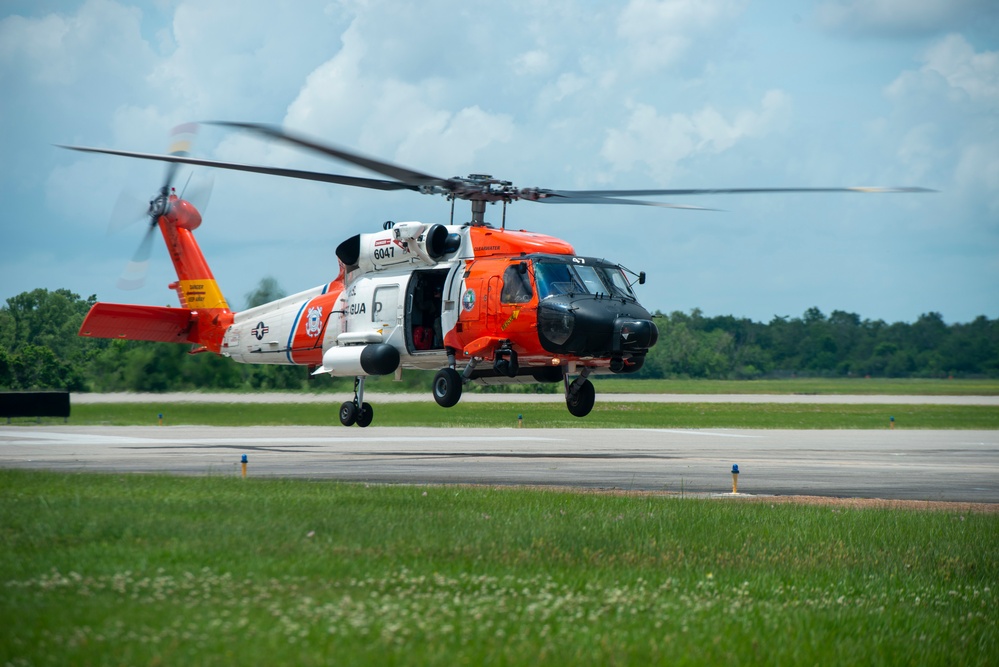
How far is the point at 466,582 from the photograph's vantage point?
27.9ft

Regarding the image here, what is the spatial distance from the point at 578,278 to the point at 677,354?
69604mm

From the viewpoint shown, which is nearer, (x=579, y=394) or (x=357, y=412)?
(x=579, y=394)

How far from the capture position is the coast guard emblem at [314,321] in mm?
25875

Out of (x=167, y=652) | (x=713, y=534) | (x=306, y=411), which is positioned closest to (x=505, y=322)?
(x=713, y=534)

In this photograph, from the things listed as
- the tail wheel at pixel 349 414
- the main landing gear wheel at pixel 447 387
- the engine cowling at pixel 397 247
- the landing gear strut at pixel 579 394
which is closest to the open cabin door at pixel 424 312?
the engine cowling at pixel 397 247

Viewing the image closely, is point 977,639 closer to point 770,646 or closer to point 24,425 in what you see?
point 770,646

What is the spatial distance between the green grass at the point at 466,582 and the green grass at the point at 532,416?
23.6 meters

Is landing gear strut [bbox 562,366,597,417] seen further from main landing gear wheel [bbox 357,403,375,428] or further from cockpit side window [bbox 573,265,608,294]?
main landing gear wheel [bbox 357,403,375,428]

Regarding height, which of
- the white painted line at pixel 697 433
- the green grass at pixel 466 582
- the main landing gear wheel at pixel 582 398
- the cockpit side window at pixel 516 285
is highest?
the cockpit side window at pixel 516 285

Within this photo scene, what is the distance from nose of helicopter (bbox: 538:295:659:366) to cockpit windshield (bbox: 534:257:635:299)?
291 mm

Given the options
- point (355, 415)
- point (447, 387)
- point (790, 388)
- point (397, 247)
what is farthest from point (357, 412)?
point (790, 388)

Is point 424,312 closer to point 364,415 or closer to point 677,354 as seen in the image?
point 364,415

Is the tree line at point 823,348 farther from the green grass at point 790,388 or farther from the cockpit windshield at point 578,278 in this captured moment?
the cockpit windshield at point 578,278

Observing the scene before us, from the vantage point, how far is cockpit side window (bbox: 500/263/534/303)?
21281 mm
